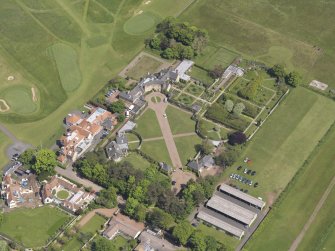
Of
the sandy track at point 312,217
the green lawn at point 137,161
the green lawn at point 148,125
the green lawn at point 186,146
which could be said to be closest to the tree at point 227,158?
the green lawn at point 186,146

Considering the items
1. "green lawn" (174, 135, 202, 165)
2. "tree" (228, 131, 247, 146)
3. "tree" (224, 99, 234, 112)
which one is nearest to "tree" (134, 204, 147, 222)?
"green lawn" (174, 135, 202, 165)

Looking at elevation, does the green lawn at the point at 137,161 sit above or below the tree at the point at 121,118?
below

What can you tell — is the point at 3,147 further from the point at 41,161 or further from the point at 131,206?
the point at 131,206

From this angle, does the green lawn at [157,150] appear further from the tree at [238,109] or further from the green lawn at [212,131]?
the tree at [238,109]

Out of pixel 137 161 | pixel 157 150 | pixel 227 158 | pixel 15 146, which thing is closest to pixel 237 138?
pixel 227 158

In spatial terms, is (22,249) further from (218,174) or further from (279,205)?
(279,205)

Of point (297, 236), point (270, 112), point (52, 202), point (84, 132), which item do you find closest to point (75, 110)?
point (84, 132)
